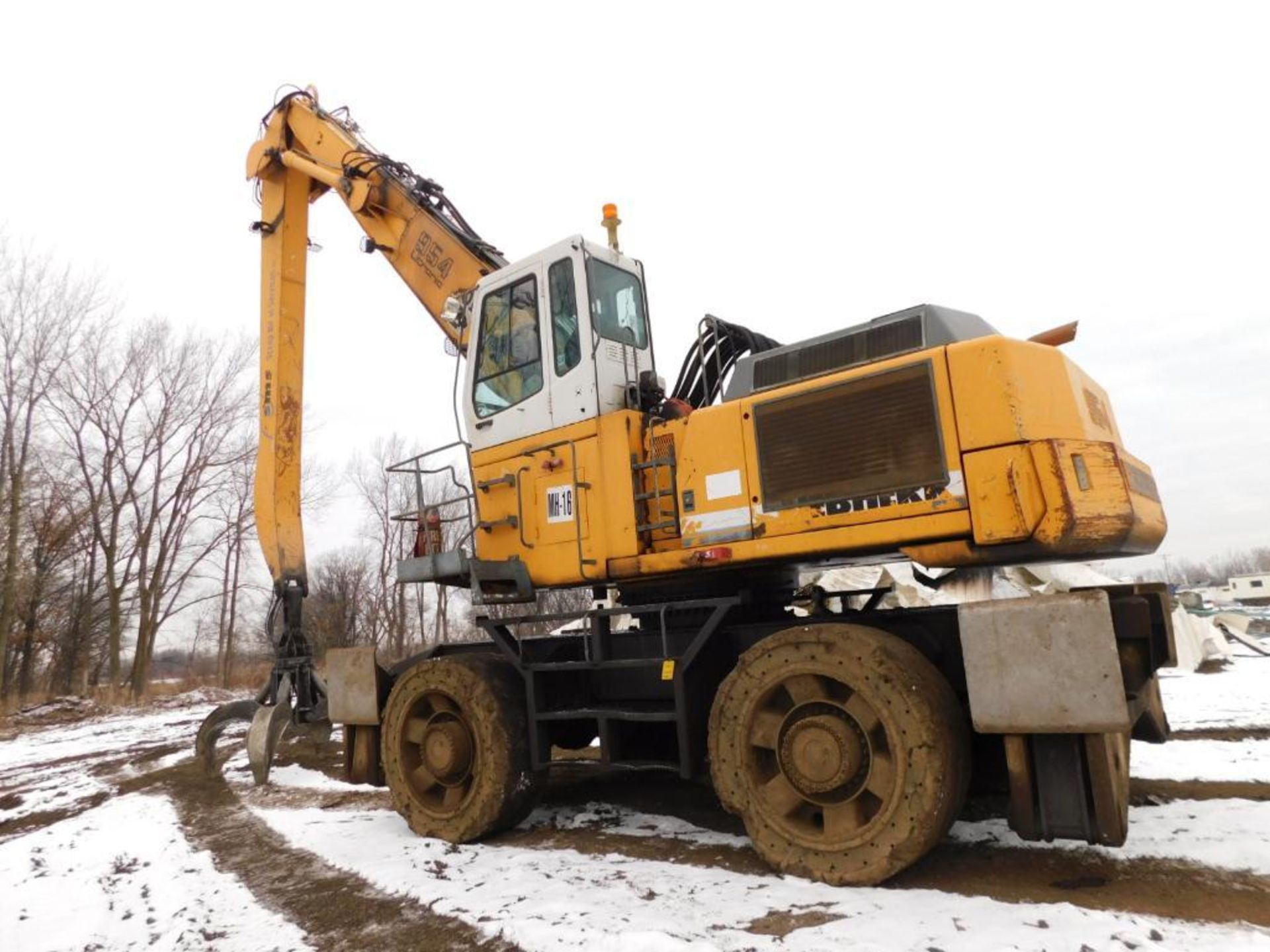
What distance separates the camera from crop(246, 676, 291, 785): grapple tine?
808 centimetres

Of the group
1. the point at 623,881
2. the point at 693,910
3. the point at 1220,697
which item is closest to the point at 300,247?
the point at 623,881

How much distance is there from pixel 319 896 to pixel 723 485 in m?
3.51

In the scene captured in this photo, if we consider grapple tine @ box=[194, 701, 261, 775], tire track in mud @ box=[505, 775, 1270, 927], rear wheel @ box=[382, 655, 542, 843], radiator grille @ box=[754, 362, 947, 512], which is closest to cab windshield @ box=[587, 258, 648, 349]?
radiator grille @ box=[754, 362, 947, 512]

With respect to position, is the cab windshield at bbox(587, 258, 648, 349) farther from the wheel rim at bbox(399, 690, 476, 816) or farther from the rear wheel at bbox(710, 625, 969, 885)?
the wheel rim at bbox(399, 690, 476, 816)

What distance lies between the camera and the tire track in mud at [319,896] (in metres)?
3.98

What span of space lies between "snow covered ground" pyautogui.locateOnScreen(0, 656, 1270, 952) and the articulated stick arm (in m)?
2.85

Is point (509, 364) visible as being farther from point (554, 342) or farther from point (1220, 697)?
point (1220, 697)

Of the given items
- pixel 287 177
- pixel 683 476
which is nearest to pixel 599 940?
pixel 683 476

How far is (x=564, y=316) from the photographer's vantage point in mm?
6160

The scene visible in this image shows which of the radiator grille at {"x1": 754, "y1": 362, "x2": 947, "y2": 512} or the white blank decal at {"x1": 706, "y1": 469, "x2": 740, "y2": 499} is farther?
the white blank decal at {"x1": 706, "y1": 469, "x2": 740, "y2": 499}

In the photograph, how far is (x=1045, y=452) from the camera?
410cm

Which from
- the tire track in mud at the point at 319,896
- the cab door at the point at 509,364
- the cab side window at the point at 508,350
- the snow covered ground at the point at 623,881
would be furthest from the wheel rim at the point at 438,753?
the cab side window at the point at 508,350

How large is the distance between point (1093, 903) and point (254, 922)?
4318 millimetres

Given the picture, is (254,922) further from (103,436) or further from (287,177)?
(103,436)
